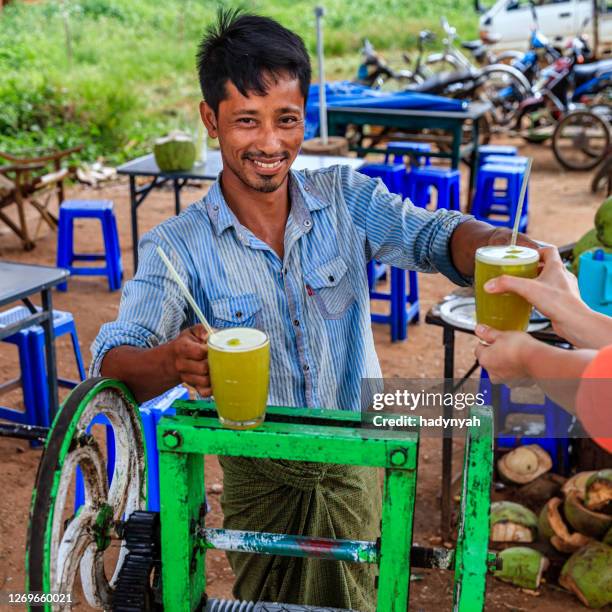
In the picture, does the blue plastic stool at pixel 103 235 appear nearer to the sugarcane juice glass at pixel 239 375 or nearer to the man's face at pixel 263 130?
the man's face at pixel 263 130

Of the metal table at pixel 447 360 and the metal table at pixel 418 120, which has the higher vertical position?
the metal table at pixel 418 120

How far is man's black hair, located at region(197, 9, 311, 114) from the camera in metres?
1.85

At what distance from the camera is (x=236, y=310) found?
→ 1.93 metres

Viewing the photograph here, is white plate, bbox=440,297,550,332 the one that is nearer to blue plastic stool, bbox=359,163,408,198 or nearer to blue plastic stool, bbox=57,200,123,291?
blue plastic stool, bbox=359,163,408,198

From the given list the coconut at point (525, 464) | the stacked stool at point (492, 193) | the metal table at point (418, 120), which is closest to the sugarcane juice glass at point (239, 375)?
the coconut at point (525, 464)

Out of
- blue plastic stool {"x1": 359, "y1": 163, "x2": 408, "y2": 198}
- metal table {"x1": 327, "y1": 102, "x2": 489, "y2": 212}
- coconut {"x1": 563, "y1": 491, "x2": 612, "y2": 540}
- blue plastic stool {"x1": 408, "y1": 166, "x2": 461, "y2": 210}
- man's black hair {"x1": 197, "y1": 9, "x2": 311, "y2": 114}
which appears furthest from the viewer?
metal table {"x1": 327, "y1": 102, "x2": 489, "y2": 212}

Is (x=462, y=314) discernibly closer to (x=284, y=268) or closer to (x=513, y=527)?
(x=513, y=527)

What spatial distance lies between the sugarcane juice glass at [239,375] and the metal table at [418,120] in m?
5.38

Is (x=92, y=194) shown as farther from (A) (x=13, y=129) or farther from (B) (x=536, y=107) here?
(B) (x=536, y=107)

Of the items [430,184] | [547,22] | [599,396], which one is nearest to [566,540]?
[599,396]

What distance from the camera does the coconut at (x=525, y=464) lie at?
3.60 meters

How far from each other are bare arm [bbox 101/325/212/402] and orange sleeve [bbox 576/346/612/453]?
68 centimetres

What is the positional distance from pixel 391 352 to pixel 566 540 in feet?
7.33

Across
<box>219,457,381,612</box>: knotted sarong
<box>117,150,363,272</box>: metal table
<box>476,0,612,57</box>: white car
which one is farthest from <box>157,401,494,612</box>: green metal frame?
<box>476,0,612,57</box>: white car
